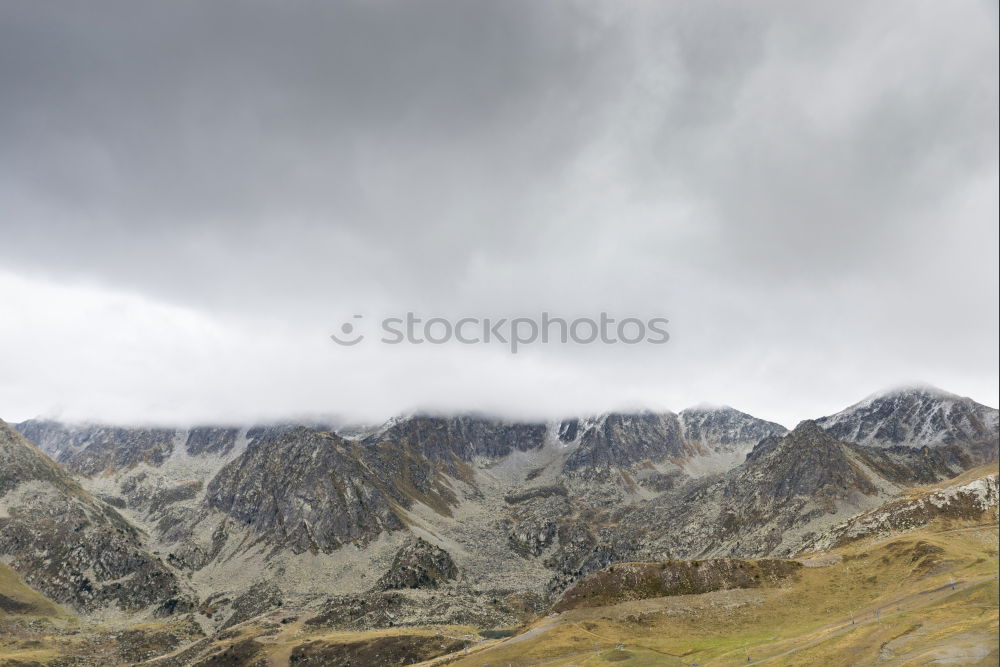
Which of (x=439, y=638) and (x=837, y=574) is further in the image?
(x=439, y=638)

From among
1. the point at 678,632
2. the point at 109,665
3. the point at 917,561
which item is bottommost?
the point at 109,665

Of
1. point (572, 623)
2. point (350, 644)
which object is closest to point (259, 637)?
point (350, 644)

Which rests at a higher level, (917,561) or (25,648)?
(917,561)

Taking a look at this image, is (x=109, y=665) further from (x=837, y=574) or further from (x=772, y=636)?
(x=837, y=574)

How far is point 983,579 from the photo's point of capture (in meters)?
91.9

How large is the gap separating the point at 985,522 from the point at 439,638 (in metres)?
154

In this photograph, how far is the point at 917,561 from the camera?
404 ft

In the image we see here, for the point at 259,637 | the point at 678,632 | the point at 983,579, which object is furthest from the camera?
the point at 259,637

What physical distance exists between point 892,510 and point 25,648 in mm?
289053

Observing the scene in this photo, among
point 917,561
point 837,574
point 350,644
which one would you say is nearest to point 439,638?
point 350,644

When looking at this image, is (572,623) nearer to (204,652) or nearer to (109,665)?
(204,652)

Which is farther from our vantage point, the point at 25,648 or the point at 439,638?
the point at 25,648

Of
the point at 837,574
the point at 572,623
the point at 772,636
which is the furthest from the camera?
the point at 837,574

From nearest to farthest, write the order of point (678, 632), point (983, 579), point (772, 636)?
point (983, 579) < point (772, 636) < point (678, 632)
